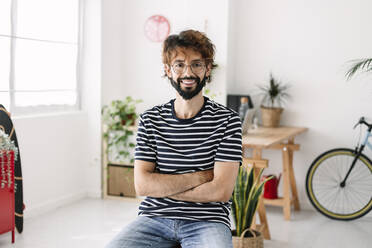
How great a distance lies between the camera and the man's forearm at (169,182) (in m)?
1.99

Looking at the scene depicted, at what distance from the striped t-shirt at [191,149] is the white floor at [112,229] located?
1.56 m

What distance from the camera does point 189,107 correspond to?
2.11 metres

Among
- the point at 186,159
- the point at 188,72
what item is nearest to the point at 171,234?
A: the point at 186,159

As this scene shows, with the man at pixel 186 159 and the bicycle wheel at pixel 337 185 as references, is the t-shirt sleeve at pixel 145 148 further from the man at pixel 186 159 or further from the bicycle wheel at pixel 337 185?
the bicycle wheel at pixel 337 185

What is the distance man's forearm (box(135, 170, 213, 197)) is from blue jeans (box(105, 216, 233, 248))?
12 cm

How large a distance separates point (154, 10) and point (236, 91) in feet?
3.95

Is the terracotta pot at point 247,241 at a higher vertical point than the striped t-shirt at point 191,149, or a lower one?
lower

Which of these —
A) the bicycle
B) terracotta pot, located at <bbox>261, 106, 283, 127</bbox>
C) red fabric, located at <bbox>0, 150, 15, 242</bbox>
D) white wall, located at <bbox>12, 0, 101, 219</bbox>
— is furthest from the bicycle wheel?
red fabric, located at <bbox>0, 150, 15, 242</bbox>

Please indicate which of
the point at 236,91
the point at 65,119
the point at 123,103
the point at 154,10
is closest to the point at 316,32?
the point at 236,91

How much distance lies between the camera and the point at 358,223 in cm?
412

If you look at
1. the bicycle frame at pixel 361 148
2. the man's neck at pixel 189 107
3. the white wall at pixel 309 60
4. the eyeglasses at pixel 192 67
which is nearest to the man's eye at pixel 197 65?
the eyeglasses at pixel 192 67

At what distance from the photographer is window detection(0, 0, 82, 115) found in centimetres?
380

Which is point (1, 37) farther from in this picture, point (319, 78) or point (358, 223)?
point (358, 223)

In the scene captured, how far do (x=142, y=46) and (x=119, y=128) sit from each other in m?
0.95
